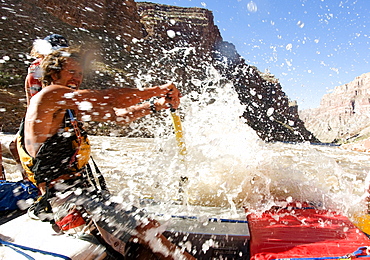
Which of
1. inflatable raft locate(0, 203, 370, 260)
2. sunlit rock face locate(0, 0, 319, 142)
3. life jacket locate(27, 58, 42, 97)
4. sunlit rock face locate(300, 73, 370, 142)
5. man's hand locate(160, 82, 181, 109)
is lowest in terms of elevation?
sunlit rock face locate(300, 73, 370, 142)

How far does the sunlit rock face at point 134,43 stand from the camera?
21.5 metres

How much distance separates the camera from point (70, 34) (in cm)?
3042

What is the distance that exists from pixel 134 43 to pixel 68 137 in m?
41.5

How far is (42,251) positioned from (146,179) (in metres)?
1.71

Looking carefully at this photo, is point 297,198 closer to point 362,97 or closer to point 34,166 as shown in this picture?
point 34,166

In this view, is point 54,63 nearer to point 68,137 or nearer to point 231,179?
point 68,137

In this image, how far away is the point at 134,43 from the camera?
39.6 m

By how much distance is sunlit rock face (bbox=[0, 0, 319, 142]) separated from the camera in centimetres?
2147

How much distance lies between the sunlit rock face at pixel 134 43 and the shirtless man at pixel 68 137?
623 centimetres

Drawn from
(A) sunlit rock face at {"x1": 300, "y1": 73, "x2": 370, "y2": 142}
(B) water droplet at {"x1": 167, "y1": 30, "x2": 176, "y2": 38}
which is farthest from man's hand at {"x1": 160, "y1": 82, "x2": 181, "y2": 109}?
(A) sunlit rock face at {"x1": 300, "y1": 73, "x2": 370, "y2": 142}

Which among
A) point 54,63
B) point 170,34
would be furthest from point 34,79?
point 170,34

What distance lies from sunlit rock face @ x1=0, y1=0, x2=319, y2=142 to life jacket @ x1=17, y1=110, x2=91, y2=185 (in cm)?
629

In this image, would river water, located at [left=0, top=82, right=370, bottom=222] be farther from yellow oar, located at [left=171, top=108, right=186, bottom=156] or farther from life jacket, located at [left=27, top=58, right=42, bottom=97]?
life jacket, located at [left=27, top=58, right=42, bottom=97]

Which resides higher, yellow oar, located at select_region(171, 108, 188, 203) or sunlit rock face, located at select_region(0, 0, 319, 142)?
sunlit rock face, located at select_region(0, 0, 319, 142)
